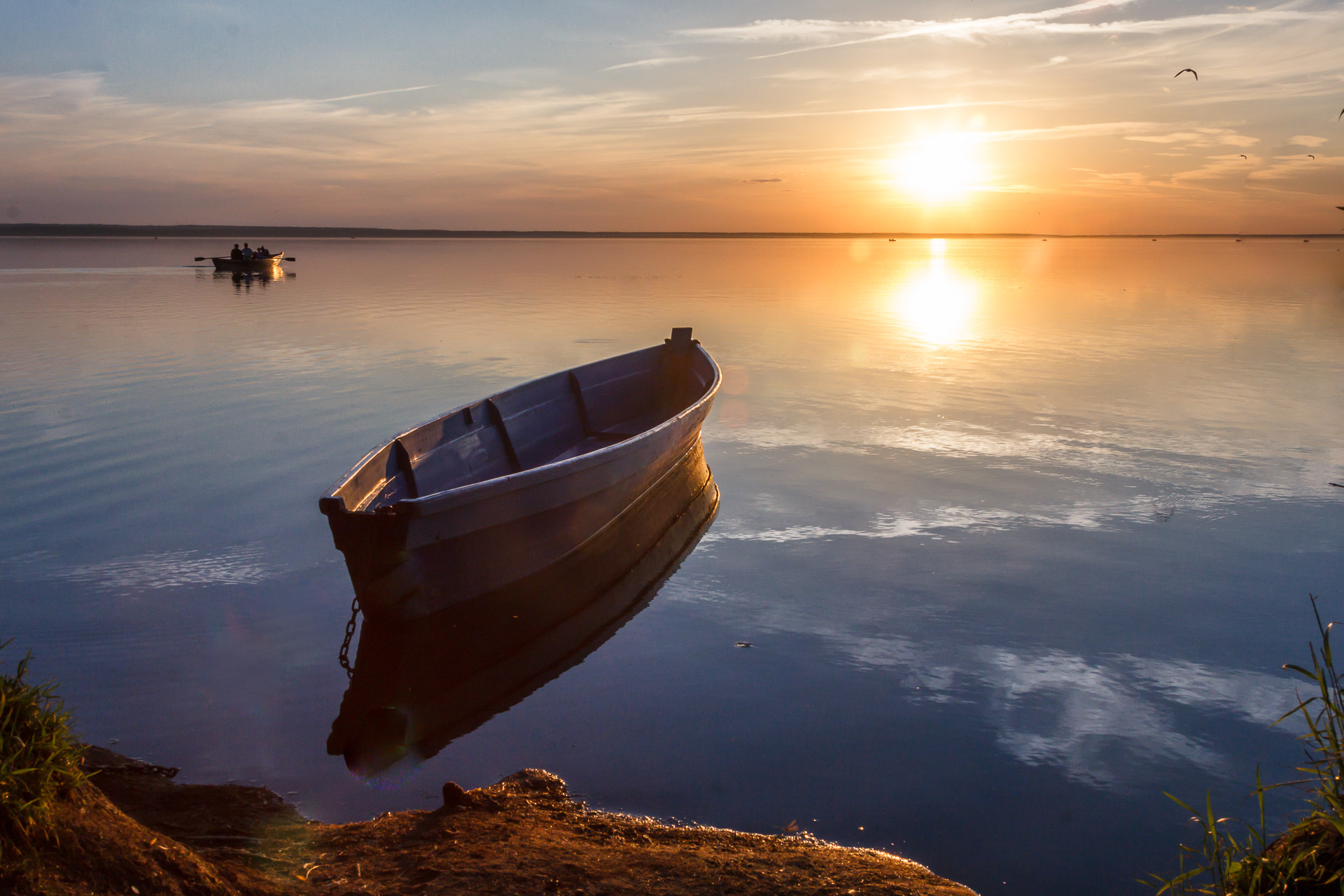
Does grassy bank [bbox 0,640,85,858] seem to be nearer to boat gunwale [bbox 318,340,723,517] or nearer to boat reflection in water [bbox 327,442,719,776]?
boat reflection in water [bbox 327,442,719,776]

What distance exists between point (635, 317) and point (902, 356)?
1248 centimetres

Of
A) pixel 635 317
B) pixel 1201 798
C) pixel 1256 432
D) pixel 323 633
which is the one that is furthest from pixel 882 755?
pixel 635 317

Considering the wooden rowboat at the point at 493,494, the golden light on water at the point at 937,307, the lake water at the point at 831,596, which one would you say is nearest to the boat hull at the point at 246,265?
the lake water at the point at 831,596

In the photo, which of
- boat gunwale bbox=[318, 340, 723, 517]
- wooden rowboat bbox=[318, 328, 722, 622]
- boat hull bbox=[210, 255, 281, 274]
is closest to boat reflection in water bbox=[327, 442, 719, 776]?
wooden rowboat bbox=[318, 328, 722, 622]

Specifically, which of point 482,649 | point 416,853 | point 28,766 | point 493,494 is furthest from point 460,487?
point 28,766

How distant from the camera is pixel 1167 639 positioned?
23.9 feet

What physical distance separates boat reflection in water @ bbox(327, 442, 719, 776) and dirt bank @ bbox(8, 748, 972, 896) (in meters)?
1.04

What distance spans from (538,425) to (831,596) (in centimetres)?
523

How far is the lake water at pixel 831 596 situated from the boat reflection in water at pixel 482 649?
0.64 feet

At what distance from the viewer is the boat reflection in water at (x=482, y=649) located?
6.04 meters

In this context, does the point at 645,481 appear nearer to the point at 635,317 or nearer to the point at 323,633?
the point at 323,633

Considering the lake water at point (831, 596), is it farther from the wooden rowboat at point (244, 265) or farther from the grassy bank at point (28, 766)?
the wooden rowboat at point (244, 265)

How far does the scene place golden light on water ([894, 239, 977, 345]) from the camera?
29.5m

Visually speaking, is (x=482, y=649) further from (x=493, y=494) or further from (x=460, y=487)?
(x=460, y=487)
